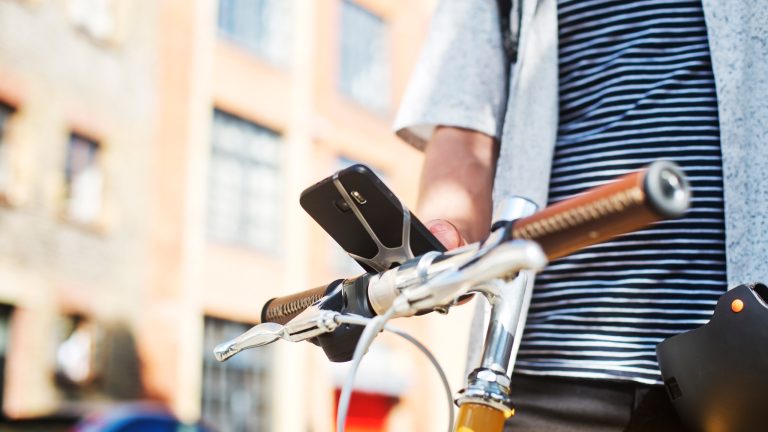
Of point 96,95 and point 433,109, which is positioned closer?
point 433,109

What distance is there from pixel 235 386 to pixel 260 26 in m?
5.30

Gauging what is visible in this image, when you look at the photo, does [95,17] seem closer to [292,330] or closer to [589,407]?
[589,407]

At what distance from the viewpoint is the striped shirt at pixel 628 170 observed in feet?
3.92

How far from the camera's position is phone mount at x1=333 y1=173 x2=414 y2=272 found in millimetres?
831

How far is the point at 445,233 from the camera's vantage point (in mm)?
1104

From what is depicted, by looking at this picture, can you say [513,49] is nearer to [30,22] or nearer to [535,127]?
[535,127]

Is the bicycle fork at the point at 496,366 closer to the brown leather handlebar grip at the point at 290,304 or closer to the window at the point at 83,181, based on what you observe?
the brown leather handlebar grip at the point at 290,304

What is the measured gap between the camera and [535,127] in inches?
52.2

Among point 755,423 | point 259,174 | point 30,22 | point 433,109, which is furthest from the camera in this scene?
point 259,174

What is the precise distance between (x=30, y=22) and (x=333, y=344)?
11.3 meters

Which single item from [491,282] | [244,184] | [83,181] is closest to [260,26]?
[244,184]

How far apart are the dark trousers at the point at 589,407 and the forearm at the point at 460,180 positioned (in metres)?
0.22

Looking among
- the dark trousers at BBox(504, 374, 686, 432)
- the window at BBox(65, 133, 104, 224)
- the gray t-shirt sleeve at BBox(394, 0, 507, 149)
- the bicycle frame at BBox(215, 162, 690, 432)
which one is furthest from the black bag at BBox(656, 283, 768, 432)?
the window at BBox(65, 133, 104, 224)

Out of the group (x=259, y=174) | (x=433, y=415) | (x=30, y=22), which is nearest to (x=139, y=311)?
(x=259, y=174)
